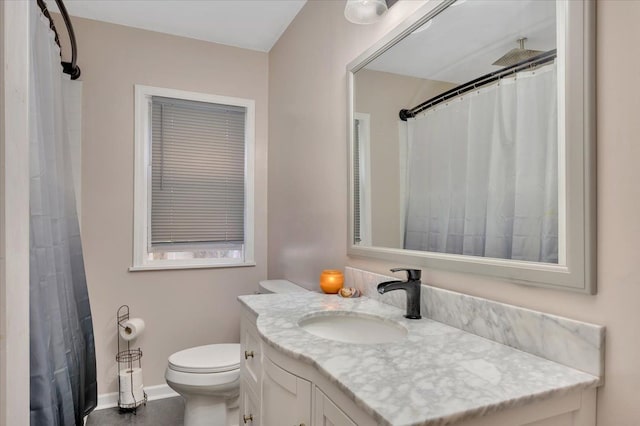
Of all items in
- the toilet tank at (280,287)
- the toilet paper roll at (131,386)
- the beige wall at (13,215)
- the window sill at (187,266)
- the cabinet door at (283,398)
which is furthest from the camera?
the window sill at (187,266)

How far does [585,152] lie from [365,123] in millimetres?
1002

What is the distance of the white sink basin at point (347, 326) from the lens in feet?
4.48

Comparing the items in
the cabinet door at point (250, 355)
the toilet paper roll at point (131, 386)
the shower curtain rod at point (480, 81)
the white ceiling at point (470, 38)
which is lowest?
the toilet paper roll at point (131, 386)

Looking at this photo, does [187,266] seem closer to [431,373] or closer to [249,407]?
[249,407]

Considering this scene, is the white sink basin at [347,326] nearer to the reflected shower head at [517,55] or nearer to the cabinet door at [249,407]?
the cabinet door at [249,407]

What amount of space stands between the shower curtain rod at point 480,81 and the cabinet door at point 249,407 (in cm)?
120

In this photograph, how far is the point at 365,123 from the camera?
68.9 inches

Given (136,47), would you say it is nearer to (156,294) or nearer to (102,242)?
(102,242)

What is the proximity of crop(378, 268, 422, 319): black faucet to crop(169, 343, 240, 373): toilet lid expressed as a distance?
1.18 metres

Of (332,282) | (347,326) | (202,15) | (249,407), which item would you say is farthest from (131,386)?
(202,15)

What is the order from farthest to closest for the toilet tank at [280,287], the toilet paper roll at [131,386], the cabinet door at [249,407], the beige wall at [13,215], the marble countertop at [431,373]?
the toilet paper roll at [131,386] < the toilet tank at [280,287] < the cabinet door at [249,407] < the marble countertop at [431,373] < the beige wall at [13,215]

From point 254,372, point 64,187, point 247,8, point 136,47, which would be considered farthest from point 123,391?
point 247,8

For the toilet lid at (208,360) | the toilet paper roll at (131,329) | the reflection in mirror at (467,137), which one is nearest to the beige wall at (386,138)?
the reflection in mirror at (467,137)

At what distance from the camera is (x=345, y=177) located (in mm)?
1918
